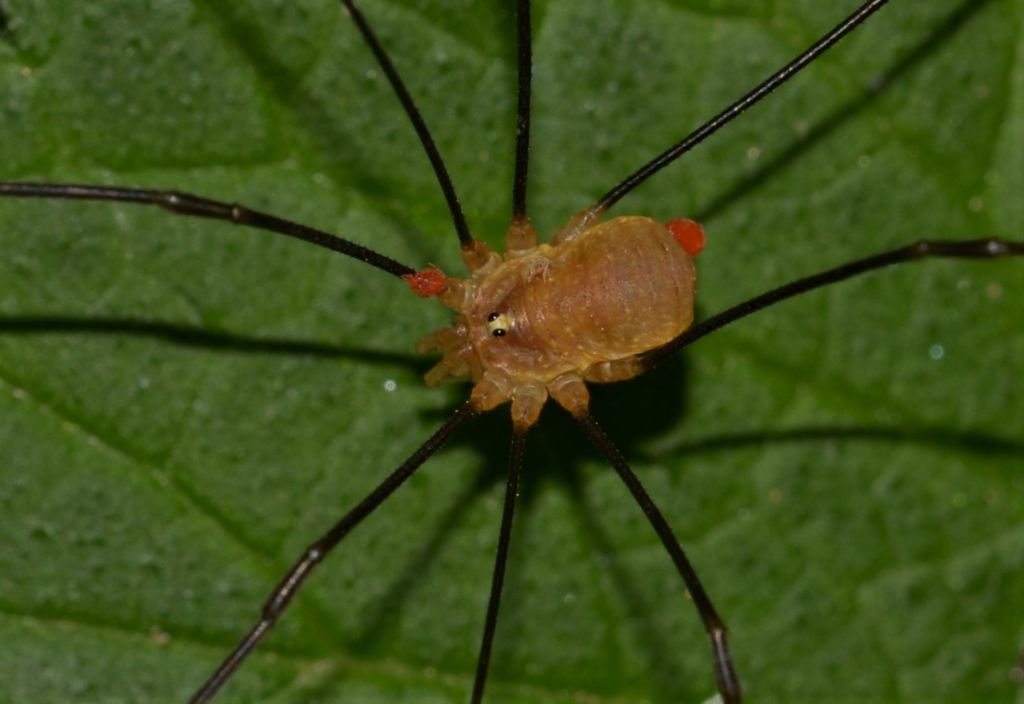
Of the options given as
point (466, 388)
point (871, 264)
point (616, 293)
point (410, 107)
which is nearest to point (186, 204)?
point (410, 107)

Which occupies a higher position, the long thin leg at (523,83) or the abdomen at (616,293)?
the long thin leg at (523,83)

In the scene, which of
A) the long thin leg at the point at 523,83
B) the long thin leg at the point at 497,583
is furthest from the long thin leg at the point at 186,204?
the long thin leg at the point at 497,583

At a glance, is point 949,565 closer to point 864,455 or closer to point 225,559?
point 864,455

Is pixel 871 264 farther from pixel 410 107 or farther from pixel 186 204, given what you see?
pixel 186 204

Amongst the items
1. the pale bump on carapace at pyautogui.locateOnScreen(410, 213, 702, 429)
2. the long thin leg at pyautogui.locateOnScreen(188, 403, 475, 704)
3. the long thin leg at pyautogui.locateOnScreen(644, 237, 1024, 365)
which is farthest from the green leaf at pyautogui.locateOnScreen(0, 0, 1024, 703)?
the long thin leg at pyautogui.locateOnScreen(644, 237, 1024, 365)

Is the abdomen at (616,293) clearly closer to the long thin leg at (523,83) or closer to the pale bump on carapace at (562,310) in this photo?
the pale bump on carapace at (562,310)

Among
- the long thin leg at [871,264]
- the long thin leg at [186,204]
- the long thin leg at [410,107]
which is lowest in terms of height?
the long thin leg at [871,264]
